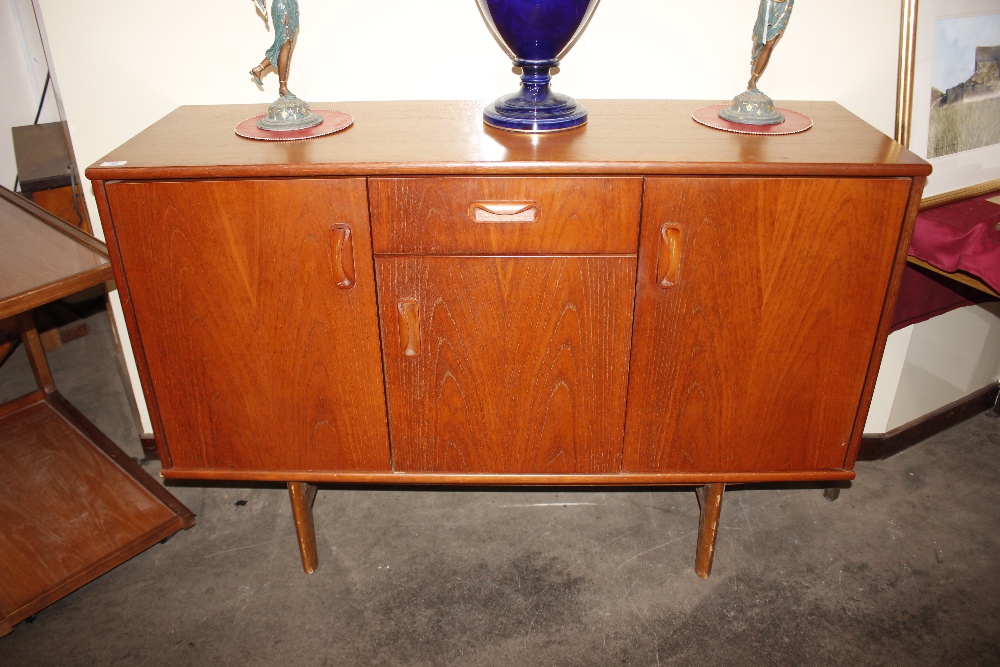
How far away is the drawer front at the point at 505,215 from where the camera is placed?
130cm

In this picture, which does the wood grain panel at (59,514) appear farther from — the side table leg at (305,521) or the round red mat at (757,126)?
the round red mat at (757,126)

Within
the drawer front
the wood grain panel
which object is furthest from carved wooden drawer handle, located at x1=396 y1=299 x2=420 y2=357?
the wood grain panel

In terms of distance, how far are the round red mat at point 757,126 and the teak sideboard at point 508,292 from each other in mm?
40

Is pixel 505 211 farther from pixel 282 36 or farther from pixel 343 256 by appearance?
pixel 282 36

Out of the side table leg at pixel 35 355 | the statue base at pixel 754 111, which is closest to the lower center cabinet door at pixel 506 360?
the statue base at pixel 754 111

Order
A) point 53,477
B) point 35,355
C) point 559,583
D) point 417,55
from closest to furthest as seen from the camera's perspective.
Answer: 1. point 417,55
2. point 559,583
3. point 53,477
4. point 35,355

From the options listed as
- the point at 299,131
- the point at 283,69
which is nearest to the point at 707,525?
the point at 299,131

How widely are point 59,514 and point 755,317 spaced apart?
66.8 inches

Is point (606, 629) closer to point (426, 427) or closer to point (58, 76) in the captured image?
point (426, 427)

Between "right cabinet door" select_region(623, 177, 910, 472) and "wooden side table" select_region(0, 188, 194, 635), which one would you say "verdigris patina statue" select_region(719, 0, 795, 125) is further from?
"wooden side table" select_region(0, 188, 194, 635)

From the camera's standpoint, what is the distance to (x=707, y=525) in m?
1.73

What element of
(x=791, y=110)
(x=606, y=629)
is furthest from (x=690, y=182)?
(x=606, y=629)

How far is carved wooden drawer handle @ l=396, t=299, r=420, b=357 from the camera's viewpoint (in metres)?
1.41

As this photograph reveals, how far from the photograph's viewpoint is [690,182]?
4.26ft
